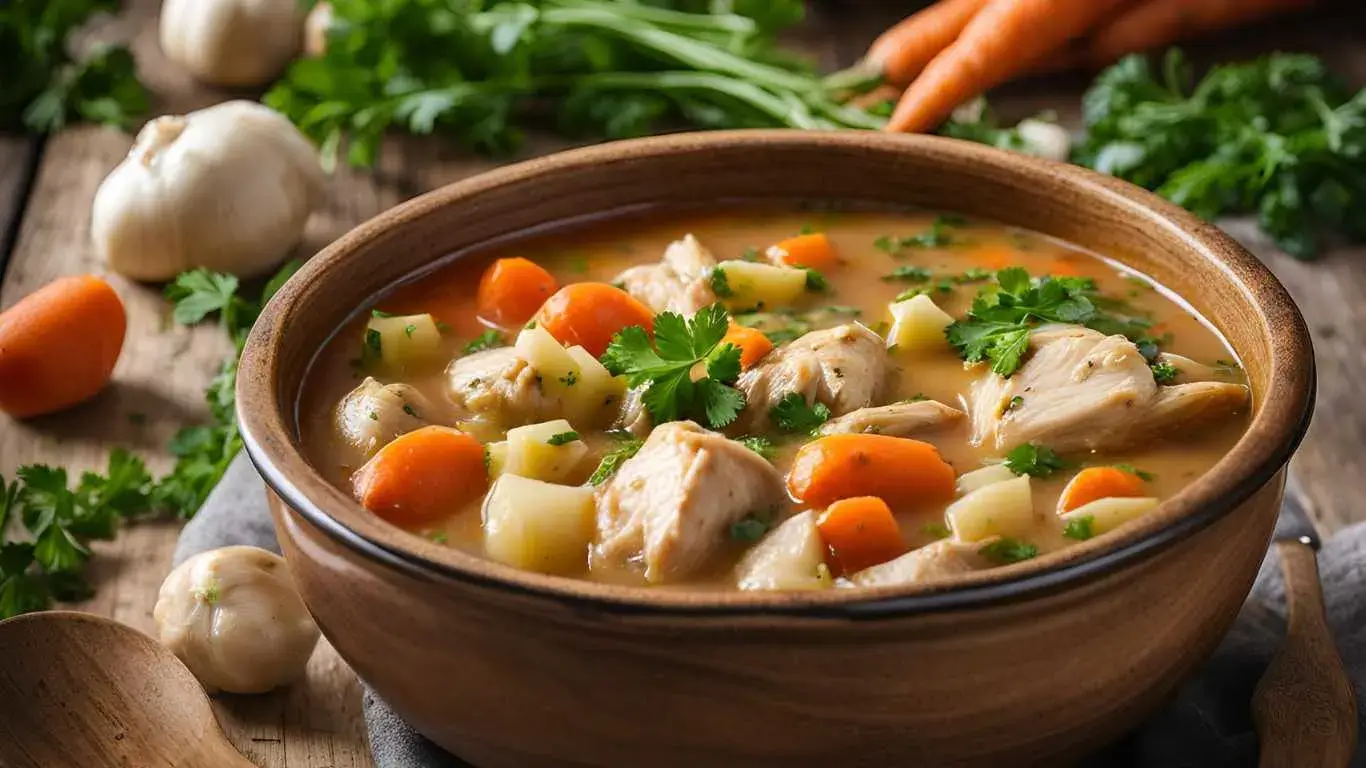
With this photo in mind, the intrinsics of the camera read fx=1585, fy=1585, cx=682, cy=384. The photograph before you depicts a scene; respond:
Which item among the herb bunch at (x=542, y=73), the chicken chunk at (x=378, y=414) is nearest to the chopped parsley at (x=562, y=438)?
the chicken chunk at (x=378, y=414)

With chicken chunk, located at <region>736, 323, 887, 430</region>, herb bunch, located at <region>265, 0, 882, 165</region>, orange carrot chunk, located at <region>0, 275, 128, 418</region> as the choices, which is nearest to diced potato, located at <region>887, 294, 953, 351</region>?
chicken chunk, located at <region>736, 323, 887, 430</region>

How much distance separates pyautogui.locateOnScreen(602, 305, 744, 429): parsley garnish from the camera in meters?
2.71

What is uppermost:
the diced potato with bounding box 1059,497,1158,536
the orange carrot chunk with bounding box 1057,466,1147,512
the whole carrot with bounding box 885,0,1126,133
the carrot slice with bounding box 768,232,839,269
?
the diced potato with bounding box 1059,497,1158,536

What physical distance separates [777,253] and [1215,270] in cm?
91

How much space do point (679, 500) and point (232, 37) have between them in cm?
359

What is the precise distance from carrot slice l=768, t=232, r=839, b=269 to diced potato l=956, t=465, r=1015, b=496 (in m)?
0.87

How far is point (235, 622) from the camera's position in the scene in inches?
109

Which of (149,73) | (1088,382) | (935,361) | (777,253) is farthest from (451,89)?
(1088,382)

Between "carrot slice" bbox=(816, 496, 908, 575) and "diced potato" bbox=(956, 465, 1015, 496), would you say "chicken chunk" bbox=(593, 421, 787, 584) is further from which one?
"diced potato" bbox=(956, 465, 1015, 496)

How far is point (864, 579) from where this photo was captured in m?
2.33

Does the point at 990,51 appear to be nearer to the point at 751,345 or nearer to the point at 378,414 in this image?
the point at 751,345

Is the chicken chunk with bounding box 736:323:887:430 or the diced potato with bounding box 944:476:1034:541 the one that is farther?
the chicken chunk with bounding box 736:323:887:430

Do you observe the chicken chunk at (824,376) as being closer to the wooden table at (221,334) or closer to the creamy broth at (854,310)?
the creamy broth at (854,310)

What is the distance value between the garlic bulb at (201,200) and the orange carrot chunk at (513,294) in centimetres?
132
